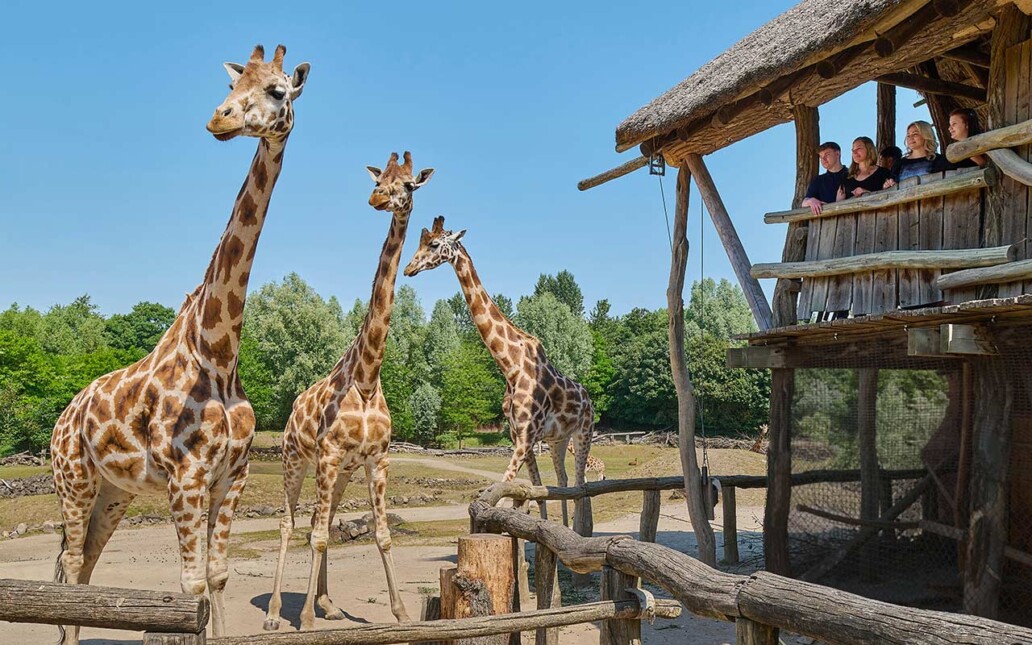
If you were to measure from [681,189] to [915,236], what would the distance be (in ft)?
11.3

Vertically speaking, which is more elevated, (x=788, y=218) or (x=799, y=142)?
(x=799, y=142)

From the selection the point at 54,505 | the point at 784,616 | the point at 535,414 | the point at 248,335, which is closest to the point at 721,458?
the point at 535,414

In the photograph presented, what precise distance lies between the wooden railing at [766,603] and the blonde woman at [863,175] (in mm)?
4450

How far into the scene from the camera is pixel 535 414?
11242mm

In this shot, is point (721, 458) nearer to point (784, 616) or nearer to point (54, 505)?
point (54, 505)

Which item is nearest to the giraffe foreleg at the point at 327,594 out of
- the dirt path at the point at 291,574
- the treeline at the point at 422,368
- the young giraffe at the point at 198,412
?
the dirt path at the point at 291,574

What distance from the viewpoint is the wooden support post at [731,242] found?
29.3ft

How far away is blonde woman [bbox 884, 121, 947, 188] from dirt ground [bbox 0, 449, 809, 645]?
438cm

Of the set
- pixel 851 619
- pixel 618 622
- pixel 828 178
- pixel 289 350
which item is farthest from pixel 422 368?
pixel 851 619

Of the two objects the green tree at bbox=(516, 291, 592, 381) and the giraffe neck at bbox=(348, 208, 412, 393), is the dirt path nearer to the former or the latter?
the giraffe neck at bbox=(348, 208, 412, 393)

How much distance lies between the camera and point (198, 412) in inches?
242

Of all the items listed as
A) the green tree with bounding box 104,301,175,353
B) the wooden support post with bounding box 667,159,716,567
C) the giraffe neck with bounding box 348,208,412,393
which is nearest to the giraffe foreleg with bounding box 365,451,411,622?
the giraffe neck with bounding box 348,208,412,393

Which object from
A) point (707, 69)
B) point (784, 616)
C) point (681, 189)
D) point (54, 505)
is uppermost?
point (707, 69)

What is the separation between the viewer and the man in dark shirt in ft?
28.1
